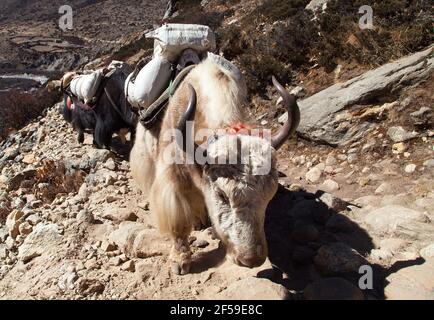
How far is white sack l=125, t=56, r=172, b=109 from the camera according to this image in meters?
3.92

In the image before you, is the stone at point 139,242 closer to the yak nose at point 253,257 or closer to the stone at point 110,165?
the yak nose at point 253,257

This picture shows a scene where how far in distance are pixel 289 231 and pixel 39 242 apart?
7.18 feet

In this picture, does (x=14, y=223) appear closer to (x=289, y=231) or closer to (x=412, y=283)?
(x=289, y=231)

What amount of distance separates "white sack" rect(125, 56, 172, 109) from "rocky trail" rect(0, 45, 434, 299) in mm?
1066

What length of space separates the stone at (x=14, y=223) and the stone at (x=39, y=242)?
0.37 metres

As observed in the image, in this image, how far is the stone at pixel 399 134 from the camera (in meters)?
4.57

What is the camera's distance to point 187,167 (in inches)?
117

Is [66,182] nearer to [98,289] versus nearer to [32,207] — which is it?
[32,207]

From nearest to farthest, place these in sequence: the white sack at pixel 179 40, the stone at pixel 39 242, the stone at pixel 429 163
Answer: the stone at pixel 39 242 → the white sack at pixel 179 40 → the stone at pixel 429 163

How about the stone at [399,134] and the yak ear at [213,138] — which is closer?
the yak ear at [213,138]

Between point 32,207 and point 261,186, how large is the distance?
336 cm

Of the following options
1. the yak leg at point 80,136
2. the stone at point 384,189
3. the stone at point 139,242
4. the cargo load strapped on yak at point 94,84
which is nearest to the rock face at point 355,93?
the stone at point 384,189

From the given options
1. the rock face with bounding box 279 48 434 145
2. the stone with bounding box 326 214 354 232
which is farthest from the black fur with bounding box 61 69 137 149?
the stone with bounding box 326 214 354 232
